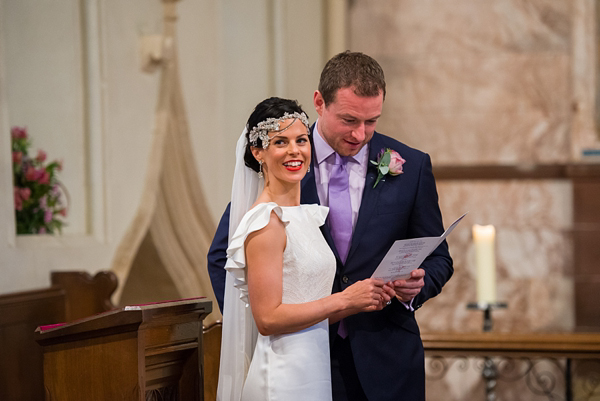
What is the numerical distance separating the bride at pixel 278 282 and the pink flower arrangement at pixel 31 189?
250 centimetres

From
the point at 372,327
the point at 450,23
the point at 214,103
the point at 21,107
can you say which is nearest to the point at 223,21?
the point at 214,103

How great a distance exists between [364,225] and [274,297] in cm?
50

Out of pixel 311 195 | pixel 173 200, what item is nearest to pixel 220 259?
pixel 311 195

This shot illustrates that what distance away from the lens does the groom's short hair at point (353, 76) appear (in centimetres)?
260

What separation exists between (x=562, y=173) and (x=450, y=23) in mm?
1668

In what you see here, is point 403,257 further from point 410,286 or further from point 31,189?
point 31,189

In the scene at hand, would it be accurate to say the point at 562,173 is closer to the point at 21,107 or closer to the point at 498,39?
the point at 498,39

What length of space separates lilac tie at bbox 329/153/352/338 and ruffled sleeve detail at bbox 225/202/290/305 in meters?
0.36

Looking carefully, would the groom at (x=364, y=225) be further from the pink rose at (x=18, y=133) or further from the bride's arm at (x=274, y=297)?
the pink rose at (x=18, y=133)

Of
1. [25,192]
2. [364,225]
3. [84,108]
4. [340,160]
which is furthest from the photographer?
[84,108]

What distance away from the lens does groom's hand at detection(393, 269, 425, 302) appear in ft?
8.27

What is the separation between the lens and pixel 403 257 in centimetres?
242

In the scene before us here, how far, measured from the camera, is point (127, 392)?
2428 millimetres

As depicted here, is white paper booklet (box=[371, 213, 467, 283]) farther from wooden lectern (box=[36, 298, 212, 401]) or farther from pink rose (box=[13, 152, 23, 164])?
pink rose (box=[13, 152, 23, 164])
